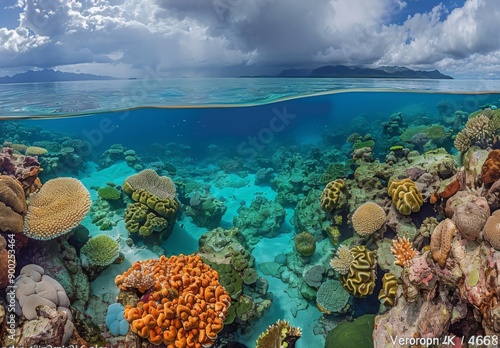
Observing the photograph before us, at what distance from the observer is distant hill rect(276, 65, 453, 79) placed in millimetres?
18158

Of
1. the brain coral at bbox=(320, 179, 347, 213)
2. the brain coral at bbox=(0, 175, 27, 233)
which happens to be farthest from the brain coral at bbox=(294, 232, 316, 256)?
the brain coral at bbox=(0, 175, 27, 233)

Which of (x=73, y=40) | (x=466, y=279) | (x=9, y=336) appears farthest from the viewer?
(x=73, y=40)

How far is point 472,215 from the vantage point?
381cm

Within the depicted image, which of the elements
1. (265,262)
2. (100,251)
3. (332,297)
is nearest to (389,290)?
(332,297)

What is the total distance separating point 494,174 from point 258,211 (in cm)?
700

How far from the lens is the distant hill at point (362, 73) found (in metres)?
A: 18.2

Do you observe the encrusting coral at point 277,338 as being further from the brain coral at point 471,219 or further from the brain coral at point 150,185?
the brain coral at point 150,185

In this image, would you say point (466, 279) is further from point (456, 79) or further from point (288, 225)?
point (456, 79)

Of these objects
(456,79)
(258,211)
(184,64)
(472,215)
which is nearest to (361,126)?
(456,79)

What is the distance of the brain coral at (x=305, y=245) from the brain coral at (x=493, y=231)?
4.38 metres

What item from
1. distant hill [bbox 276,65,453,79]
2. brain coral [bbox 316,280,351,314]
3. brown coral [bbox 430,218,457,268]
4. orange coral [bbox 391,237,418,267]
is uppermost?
distant hill [bbox 276,65,453,79]

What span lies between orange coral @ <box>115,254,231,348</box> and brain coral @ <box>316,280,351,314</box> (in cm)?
261

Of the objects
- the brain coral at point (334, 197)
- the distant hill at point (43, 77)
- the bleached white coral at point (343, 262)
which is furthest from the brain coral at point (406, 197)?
the distant hill at point (43, 77)

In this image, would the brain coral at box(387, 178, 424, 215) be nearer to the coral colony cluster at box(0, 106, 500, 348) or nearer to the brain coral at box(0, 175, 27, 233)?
the coral colony cluster at box(0, 106, 500, 348)
